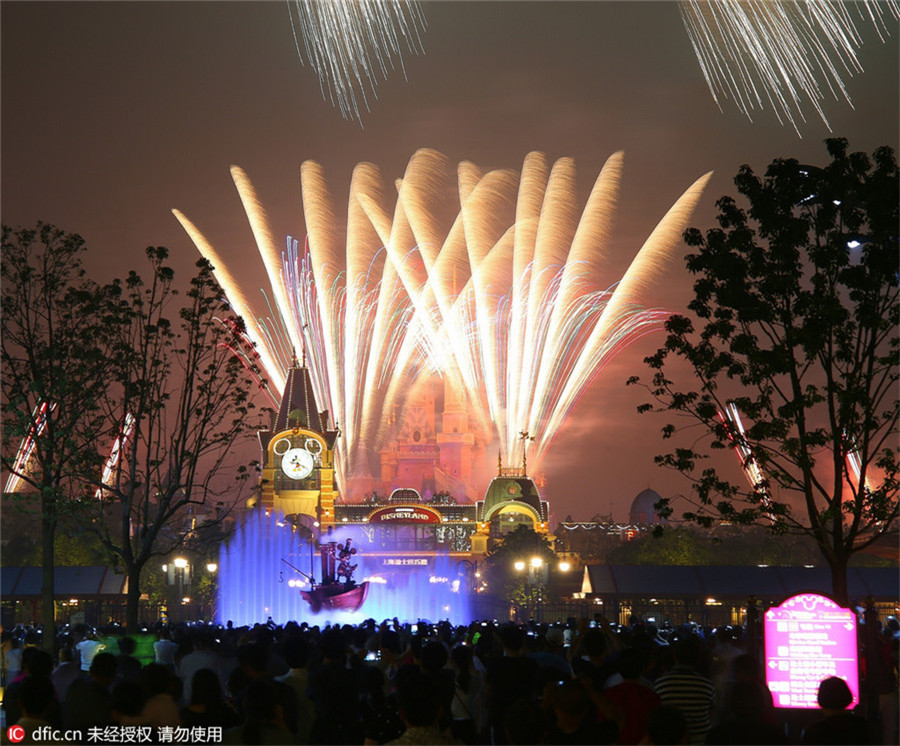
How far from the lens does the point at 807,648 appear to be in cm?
1523

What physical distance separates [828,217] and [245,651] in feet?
46.3

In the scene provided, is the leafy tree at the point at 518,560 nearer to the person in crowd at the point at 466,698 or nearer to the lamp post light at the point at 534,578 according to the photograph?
the lamp post light at the point at 534,578

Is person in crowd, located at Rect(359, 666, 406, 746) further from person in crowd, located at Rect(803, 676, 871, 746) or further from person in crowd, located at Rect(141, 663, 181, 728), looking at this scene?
person in crowd, located at Rect(803, 676, 871, 746)

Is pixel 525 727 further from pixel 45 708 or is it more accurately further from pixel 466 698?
pixel 466 698

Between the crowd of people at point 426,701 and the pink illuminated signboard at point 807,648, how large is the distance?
43cm

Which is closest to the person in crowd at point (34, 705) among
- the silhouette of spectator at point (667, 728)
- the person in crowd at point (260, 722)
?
the person in crowd at point (260, 722)

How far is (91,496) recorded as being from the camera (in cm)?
3184

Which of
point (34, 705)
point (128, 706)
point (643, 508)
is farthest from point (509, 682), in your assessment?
point (643, 508)

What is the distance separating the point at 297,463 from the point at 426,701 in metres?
115

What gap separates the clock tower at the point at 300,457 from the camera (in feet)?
402

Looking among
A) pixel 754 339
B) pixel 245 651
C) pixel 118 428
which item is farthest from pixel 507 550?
pixel 245 651

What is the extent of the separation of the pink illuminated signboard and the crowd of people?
0.43m

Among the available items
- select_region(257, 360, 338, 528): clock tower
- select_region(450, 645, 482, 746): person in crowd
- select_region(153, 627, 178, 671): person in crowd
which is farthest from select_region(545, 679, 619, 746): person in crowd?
select_region(257, 360, 338, 528): clock tower

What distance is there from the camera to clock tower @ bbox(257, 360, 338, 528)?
122438 mm
